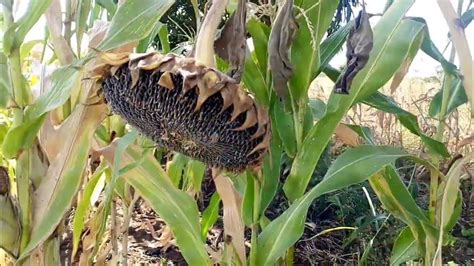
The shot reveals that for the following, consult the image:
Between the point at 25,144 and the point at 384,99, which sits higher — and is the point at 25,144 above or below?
below

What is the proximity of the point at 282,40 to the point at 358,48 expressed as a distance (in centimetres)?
7

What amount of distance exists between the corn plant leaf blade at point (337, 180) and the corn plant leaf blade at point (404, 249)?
22 cm

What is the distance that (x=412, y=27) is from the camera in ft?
2.11

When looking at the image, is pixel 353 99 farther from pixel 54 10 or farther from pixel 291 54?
pixel 54 10

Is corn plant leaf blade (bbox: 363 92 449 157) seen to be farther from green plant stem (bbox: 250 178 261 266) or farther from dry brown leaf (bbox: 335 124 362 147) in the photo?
green plant stem (bbox: 250 178 261 266)

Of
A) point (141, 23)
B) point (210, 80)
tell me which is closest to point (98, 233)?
point (141, 23)

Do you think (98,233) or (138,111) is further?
(98,233)

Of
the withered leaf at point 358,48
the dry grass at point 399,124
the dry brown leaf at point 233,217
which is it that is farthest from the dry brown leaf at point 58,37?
the dry grass at point 399,124

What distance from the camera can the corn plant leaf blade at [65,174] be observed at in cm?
69

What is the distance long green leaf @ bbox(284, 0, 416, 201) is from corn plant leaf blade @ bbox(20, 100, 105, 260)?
0.89ft

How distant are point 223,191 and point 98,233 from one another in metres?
0.30

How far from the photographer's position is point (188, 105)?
47cm

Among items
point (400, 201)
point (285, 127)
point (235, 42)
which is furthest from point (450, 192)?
point (235, 42)

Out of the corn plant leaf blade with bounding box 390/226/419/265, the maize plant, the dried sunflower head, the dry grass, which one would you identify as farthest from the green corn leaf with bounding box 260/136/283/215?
the dry grass
